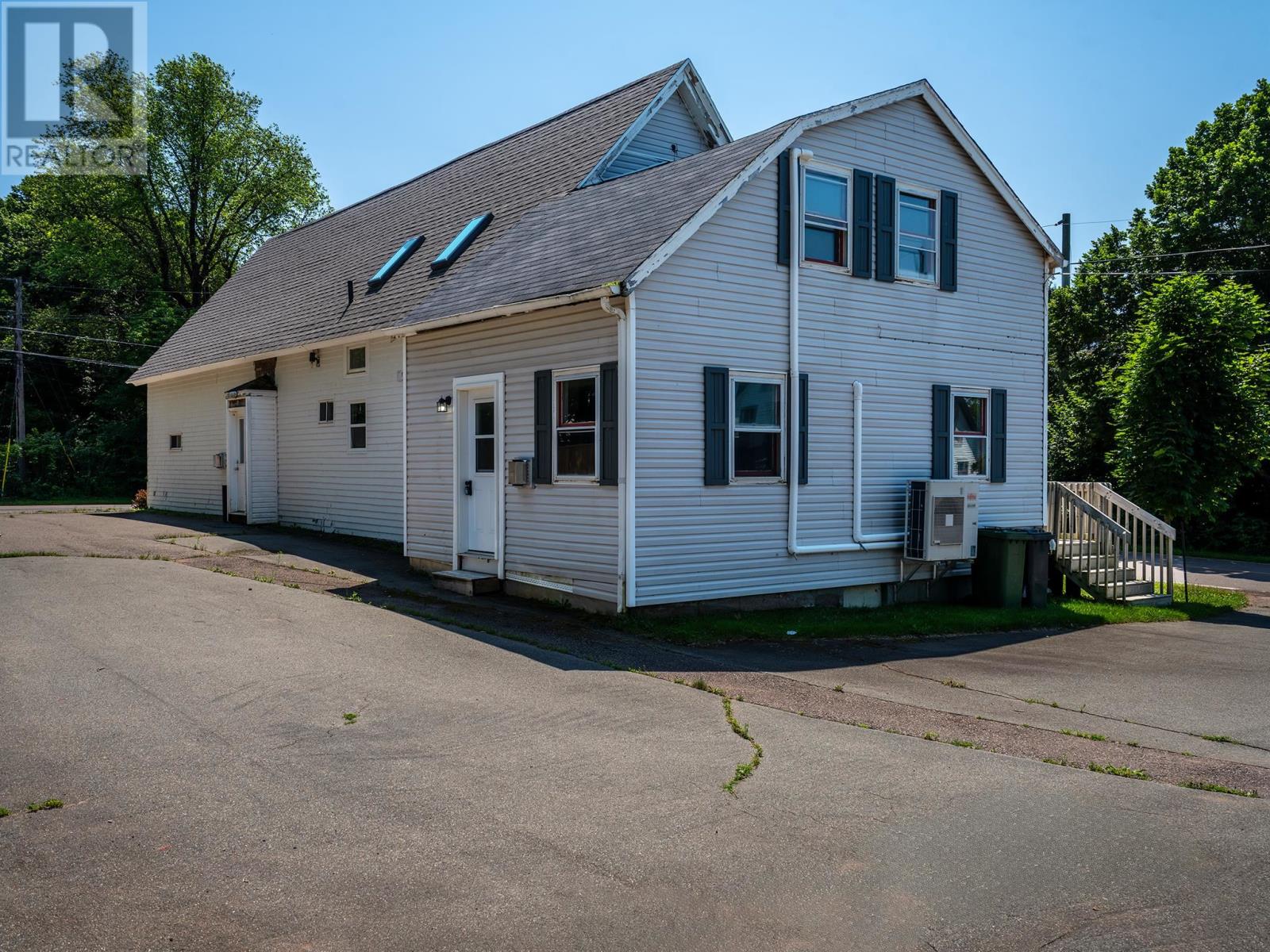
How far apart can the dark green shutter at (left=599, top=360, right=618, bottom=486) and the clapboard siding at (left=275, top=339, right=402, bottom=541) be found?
704 centimetres

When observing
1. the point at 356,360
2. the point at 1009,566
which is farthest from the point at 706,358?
the point at 356,360

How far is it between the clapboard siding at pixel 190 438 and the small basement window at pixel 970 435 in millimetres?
15666

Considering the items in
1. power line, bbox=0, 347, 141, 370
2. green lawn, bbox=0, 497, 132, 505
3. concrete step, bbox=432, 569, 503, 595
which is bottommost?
concrete step, bbox=432, 569, 503, 595

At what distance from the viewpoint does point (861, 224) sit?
43.2 ft

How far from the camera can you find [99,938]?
3801mm

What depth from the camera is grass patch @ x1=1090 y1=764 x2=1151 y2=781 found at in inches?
246

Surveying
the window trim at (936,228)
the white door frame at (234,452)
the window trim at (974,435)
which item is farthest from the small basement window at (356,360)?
the window trim at (974,435)

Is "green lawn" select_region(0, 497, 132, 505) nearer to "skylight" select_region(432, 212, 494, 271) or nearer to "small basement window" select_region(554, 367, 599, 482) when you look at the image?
"skylight" select_region(432, 212, 494, 271)

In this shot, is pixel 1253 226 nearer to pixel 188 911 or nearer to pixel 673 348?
pixel 673 348

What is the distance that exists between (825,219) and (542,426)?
15.5ft

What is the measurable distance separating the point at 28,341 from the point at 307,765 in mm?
40859

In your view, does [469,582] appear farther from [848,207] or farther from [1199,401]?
[1199,401]

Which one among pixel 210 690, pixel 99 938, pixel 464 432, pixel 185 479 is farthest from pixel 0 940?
pixel 185 479

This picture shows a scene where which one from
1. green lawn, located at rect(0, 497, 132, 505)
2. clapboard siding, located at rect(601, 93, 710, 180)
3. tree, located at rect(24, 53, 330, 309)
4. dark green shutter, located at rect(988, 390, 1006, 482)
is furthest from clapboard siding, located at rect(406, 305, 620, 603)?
tree, located at rect(24, 53, 330, 309)
